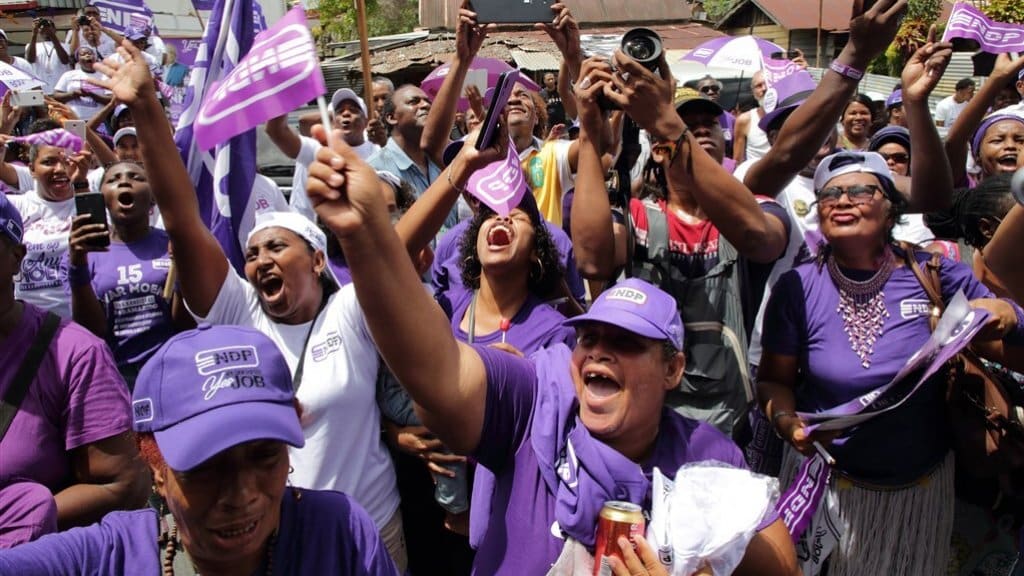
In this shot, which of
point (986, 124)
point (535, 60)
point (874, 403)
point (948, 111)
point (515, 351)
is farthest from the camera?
point (535, 60)

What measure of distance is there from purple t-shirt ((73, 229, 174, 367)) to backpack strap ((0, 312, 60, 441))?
1248mm

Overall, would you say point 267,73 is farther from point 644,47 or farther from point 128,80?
point 644,47

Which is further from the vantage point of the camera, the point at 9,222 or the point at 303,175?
the point at 303,175

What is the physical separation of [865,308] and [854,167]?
1.60 ft

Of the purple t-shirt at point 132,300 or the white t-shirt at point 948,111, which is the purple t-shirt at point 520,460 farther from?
the white t-shirt at point 948,111

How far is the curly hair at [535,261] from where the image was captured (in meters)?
3.14

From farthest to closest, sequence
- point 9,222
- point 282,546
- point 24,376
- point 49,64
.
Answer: point 49,64 < point 9,222 < point 24,376 < point 282,546

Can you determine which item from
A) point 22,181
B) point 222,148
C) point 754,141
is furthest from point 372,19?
point 222,148

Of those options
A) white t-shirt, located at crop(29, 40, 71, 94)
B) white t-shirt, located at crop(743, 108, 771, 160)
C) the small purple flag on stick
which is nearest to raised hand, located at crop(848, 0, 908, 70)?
white t-shirt, located at crop(743, 108, 771, 160)

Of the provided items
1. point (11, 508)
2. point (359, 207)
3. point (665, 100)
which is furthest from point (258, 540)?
point (665, 100)

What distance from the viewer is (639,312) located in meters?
2.01

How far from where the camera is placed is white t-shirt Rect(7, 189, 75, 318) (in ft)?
13.3

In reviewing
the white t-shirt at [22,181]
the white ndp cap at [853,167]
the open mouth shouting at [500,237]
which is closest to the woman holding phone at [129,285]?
the open mouth shouting at [500,237]

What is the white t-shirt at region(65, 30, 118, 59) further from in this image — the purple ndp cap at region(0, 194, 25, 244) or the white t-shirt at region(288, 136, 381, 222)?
the purple ndp cap at region(0, 194, 25, 244)
